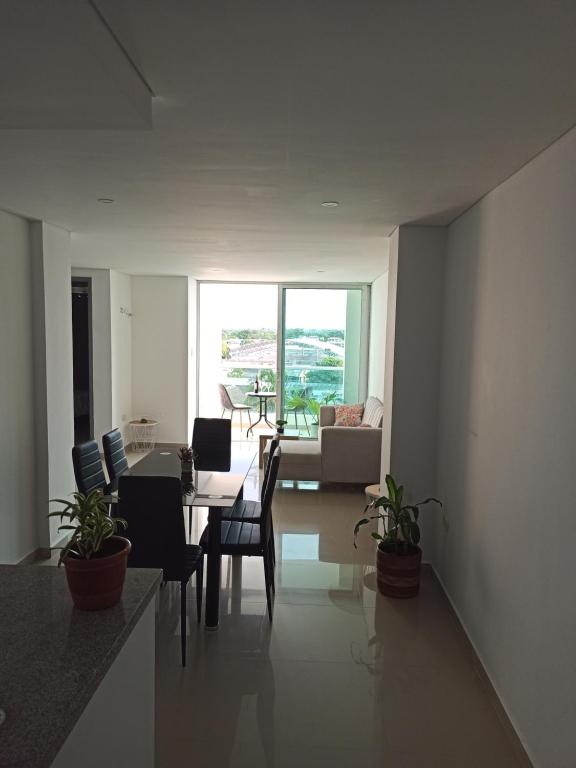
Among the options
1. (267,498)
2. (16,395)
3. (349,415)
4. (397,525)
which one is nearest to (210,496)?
(267,498)

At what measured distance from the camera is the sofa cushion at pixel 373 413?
6099 mm

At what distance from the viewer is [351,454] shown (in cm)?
600

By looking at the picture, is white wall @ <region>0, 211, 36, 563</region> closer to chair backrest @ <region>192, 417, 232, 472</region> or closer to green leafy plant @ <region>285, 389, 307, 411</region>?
chair backrest @ <region>192, 417, 232, 472</region>

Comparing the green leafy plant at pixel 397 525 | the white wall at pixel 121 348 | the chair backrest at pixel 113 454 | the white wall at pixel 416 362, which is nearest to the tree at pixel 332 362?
the white wall at pixel 121 348

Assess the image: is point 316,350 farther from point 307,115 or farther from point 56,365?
point 307,115

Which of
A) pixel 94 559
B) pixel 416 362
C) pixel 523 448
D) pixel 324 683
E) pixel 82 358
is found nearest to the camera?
pixel 94 559

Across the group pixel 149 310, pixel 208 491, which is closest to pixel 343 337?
pixel 149 310

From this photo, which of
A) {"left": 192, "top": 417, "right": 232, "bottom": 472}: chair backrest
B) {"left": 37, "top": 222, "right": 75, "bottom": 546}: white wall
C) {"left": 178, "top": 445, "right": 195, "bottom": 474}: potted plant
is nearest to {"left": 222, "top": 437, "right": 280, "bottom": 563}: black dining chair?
{"left": 178, "top": 445, "right": 195, "bottom": 474}: potted plant

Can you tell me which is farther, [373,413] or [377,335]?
[377,335]

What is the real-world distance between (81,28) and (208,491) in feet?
8.42

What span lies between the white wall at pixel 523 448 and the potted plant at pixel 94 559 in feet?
4.88

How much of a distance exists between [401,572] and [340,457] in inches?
97.3

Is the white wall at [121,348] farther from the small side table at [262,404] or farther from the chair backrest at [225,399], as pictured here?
the small side table at [262,404]

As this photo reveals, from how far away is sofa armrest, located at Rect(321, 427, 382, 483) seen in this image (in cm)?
594
